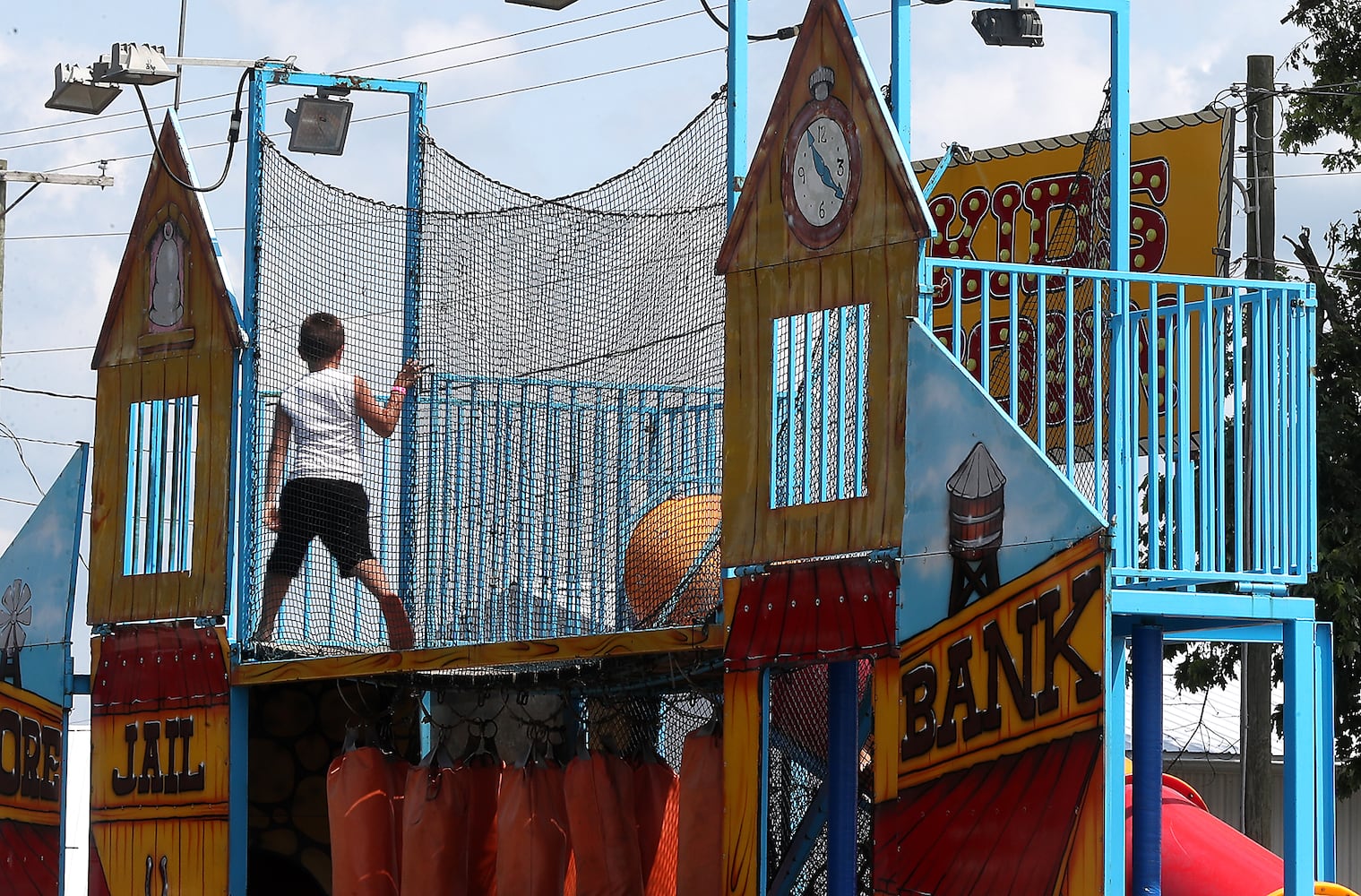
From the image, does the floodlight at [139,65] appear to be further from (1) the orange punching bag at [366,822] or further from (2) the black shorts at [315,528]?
(1) the orange punching bag at [366,822]

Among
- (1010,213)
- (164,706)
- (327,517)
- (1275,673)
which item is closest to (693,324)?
(327,517)

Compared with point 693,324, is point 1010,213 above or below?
above

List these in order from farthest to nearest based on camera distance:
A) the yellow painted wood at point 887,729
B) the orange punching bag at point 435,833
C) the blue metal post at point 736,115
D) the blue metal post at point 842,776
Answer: the orange punching bag at point 435,833
the blue metal post at point 736,115
the blue metal post at point 842,776
the yellow painted wood at point 887,729

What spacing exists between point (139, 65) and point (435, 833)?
450 centimetres

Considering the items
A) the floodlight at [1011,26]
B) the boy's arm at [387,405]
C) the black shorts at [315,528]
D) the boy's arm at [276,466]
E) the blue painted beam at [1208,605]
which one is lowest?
the blue painted beam at [1208,605]

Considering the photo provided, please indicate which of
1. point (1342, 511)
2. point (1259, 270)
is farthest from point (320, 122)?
point (1342, 511)

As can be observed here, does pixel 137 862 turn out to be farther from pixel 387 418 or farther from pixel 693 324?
pixel 693 324

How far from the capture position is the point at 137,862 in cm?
1153

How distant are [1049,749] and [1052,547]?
66 cm

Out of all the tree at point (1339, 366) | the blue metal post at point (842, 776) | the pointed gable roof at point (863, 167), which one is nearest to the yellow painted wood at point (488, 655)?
the blue metal post at point (842, 776)

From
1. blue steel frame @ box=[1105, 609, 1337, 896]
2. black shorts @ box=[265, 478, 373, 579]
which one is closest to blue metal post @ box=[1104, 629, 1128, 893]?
blue steel frame @ box=[1105, 609, 1337, 896]

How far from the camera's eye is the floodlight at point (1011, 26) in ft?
28.9

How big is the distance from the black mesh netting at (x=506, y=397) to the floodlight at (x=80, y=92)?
1566 millimetres

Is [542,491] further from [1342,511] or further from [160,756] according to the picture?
[1342,511]
